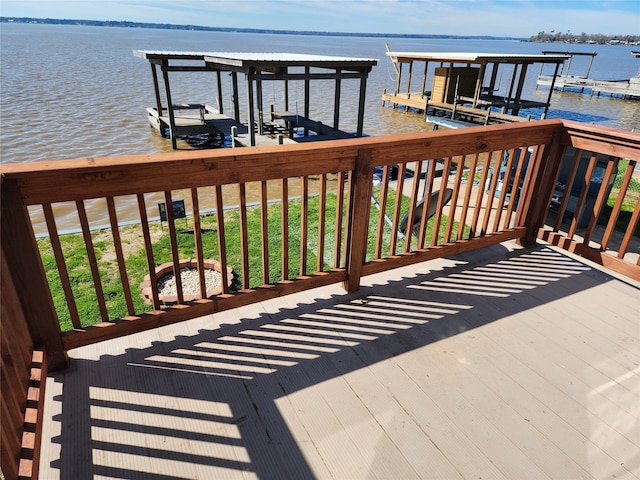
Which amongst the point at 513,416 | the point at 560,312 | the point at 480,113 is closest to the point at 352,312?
the point at 513,416

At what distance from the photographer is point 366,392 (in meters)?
2.12

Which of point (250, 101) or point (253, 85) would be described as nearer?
point (250, 101)

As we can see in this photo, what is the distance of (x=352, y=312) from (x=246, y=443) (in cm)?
113

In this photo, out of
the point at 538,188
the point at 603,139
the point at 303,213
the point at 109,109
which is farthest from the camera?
the point at 109,109

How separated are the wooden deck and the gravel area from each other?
3.53 ft

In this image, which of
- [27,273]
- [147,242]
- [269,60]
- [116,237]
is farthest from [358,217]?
[269,60]

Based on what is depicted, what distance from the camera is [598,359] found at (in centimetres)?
240

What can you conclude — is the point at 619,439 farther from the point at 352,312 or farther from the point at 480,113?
the point at 480,113

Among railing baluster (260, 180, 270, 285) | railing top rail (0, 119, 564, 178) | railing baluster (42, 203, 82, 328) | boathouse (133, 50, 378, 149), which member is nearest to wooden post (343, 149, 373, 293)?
railing top rail (0, 119, 564, 178)

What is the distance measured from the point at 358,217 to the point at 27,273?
1755mm

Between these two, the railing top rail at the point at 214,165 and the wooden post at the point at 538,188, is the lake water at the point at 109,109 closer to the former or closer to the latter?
the railing top rail at the point at 214,165

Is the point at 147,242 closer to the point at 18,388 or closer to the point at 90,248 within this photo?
the point at 90,248

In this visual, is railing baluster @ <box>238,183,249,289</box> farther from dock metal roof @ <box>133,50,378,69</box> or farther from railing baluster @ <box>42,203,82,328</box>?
dock metal roof @ <box>133,50,378,69</box>

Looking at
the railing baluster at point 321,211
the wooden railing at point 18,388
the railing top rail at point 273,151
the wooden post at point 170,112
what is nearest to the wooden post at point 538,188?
the railing top rail at point 273,151
